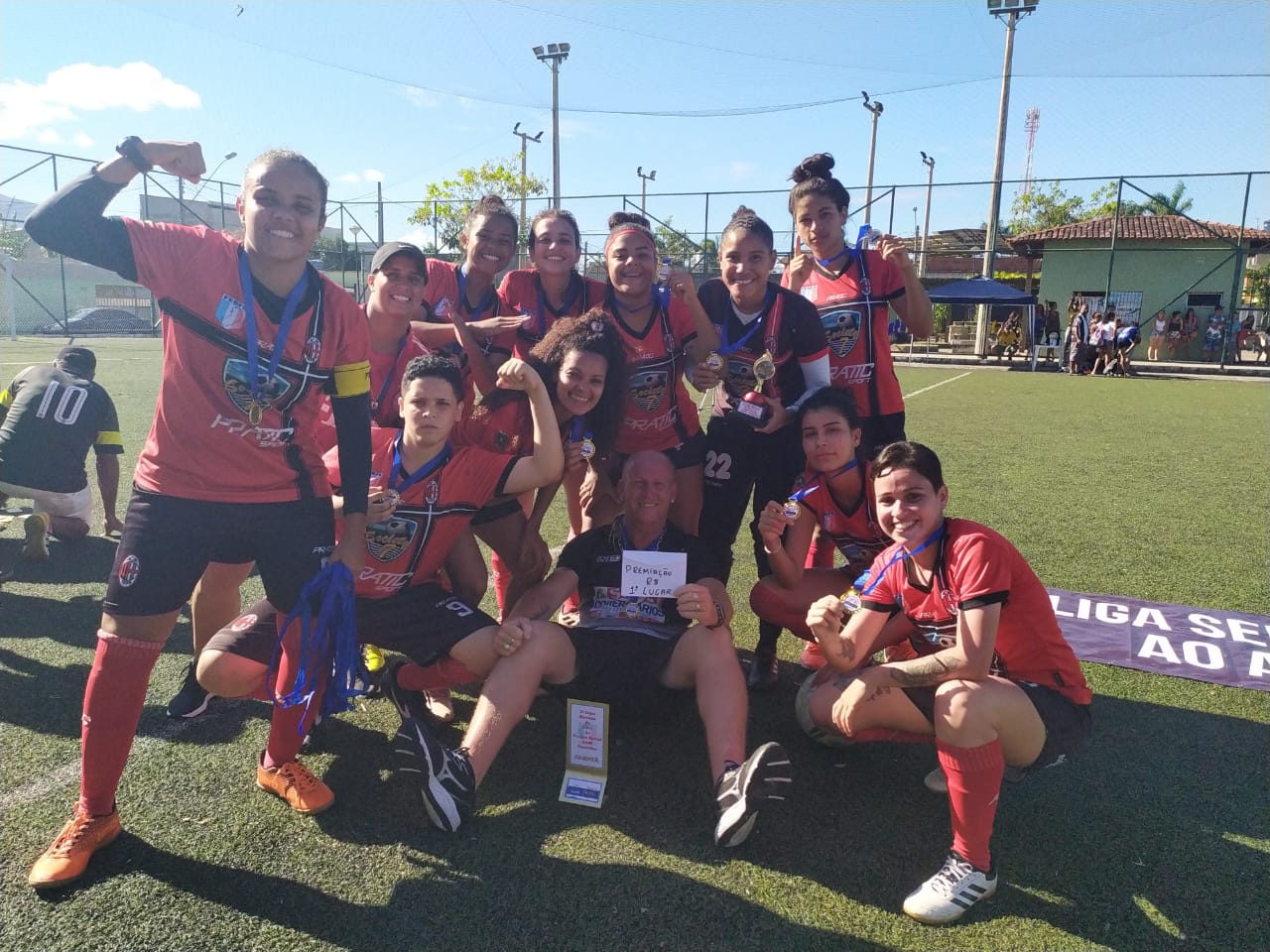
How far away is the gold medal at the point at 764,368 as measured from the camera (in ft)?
11.9

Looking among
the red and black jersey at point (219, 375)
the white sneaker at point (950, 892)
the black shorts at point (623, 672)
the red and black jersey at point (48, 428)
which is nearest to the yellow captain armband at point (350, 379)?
the red and black jersey at point (219, 375)

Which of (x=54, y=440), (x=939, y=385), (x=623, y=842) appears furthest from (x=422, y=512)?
(x=939, y=385)

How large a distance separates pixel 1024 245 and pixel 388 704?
102 feet

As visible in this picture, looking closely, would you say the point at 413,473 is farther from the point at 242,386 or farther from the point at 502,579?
the point at 502,579

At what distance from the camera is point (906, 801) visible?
2826mm

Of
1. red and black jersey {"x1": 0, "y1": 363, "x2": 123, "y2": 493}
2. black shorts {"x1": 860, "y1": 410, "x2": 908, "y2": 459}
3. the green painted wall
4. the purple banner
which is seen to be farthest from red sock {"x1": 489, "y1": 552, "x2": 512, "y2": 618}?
the green painted wall

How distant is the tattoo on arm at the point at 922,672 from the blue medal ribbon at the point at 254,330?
209 centimetres

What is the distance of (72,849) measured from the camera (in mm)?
2326

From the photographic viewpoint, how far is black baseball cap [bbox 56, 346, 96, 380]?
17.4ft

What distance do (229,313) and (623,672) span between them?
173 centimetres

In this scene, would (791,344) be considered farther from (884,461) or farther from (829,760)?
(829,760)

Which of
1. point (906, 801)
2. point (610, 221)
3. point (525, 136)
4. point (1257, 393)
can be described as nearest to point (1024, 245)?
point (1257, 393)

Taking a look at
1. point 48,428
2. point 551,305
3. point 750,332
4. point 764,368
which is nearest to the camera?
point 764,368

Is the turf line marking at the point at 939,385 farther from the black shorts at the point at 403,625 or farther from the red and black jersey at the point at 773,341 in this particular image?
the black shorts at the point at 403,625
